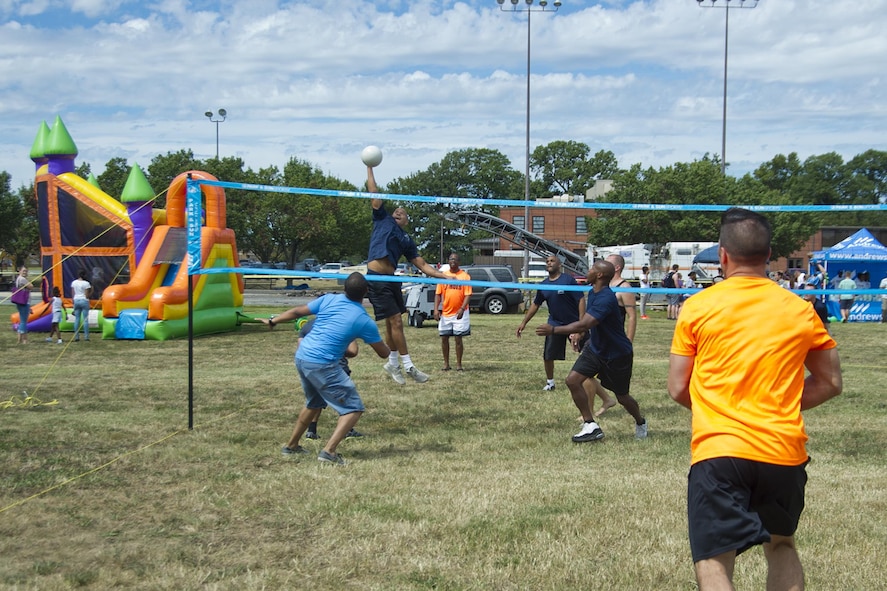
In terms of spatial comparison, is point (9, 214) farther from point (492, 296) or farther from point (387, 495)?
point (387, 495)

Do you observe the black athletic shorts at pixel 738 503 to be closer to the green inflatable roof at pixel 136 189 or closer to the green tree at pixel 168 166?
the green inflatable roof at pixel 136 189

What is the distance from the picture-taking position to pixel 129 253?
2022 centimetres

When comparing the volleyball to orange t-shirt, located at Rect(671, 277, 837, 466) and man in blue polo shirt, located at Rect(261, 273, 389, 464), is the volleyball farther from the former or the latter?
orange t-shirt, located at Rect(671, 277, 837, 466)

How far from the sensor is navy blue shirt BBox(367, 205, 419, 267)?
9.45 meters

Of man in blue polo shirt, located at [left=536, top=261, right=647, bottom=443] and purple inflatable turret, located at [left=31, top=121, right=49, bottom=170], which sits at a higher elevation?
purple inflatable turret, located at [left=31, top=121, right=49, bottom=170]

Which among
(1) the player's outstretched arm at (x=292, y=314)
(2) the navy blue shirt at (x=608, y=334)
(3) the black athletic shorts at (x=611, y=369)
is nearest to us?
(1) the player's outstretched arm at (x=292, y=314)

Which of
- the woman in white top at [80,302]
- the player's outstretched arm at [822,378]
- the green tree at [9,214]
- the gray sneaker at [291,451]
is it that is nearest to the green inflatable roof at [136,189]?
the woman in white top at [80,302]

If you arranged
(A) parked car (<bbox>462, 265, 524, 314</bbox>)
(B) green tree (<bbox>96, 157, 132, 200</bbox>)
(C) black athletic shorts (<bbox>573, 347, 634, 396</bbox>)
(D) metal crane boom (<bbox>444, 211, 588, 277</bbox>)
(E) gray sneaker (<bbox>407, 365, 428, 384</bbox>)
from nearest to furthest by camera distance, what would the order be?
1. (C) black athletic shorts (<bbox>573, 347, 634, 396</bbox>)
2. (E) gray sneaker (<bbox>407, 365, 428, 384</bbox>)
3. (A) parked car (<bbox>462, 265, 524, 314</bbox>)
4. (D) metal crane boom (<bbox>444, 211, 588, 277</bbox>)
5. (B) green tree (<bbox>96, 157, 132, 200</bbox>)

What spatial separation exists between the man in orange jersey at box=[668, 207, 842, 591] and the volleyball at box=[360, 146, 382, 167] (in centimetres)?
555

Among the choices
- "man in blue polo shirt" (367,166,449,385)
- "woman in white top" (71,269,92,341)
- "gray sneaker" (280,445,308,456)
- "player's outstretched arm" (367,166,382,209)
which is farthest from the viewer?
"woman in white top" (71,269,92,341)

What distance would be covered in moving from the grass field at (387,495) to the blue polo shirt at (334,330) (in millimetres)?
923

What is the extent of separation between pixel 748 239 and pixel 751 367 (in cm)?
51

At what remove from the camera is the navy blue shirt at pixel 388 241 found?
9.45 metres

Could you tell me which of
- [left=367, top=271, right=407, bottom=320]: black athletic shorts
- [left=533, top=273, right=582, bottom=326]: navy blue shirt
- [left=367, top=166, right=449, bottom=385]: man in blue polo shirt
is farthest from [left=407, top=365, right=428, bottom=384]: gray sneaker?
[left=533, top=273, right=582, bottom=326]: navy blue shirt
